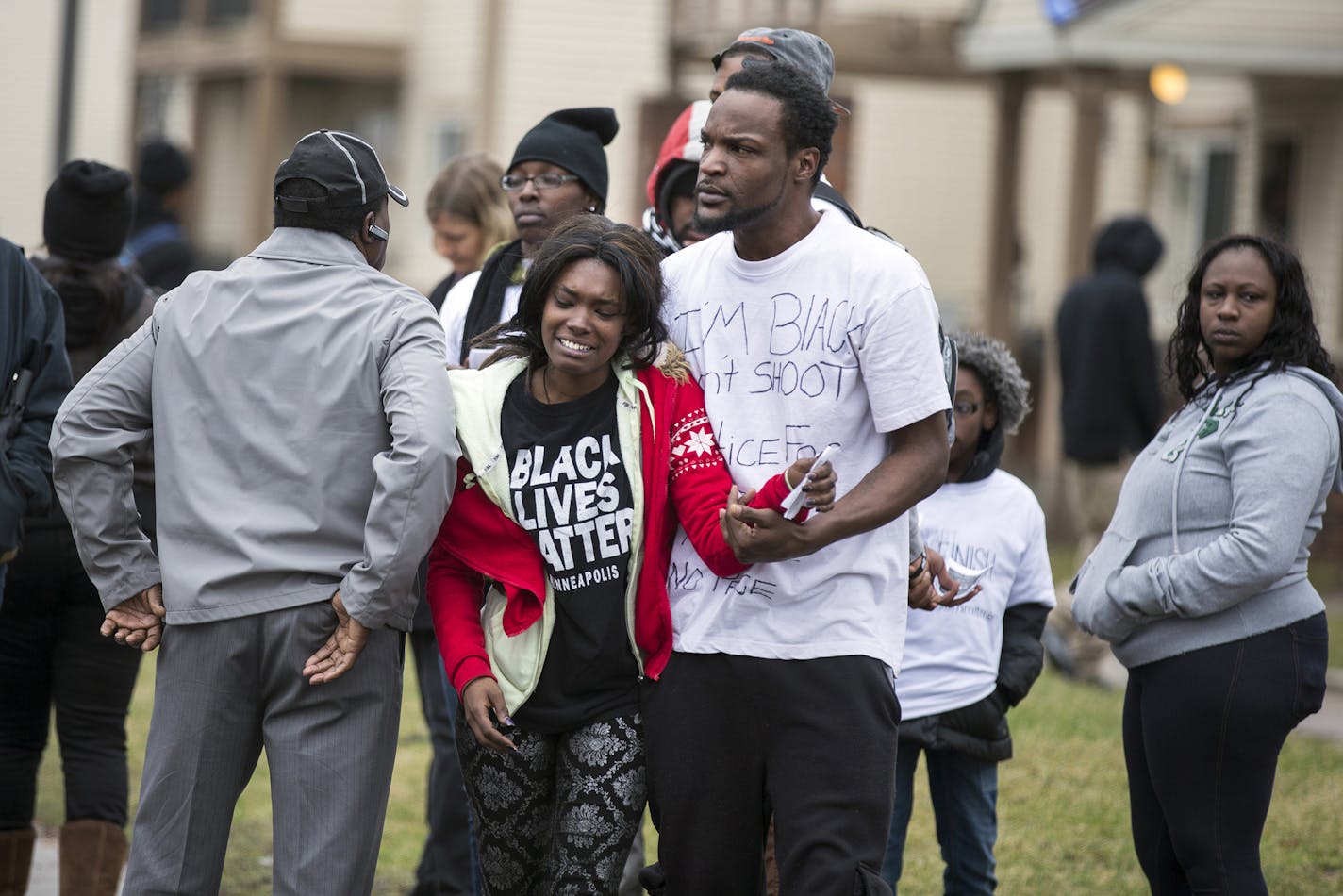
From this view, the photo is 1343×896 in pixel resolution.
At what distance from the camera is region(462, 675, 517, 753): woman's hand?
3.64 m

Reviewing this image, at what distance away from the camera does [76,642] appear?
4.73m

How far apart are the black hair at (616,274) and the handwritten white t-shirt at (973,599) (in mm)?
1194

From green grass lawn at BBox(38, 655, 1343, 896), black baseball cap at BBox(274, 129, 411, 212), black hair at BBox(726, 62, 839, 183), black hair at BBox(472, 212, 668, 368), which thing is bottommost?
green grass lawn at BBox(38, 655, 1343, 896)

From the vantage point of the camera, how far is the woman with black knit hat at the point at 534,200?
4.72m

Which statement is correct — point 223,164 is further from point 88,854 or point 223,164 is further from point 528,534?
point 528,534

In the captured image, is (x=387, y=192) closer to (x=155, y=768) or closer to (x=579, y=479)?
(x=579, y=479)

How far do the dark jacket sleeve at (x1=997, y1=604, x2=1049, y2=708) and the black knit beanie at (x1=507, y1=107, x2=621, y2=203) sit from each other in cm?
168

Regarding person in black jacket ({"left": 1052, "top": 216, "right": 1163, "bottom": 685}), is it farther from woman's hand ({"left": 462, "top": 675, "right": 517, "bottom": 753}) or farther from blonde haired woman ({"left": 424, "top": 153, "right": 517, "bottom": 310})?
woman's hand ({"left": 462, "top": 675, "right": 517, "bottom": 753})

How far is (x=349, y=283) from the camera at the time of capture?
3.64 metres

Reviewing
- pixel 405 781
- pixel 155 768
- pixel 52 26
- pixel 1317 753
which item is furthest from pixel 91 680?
pixel 52 26

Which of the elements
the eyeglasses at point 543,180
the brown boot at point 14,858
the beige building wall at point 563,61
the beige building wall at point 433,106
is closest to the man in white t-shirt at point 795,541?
the eyeglasses at point 543,180

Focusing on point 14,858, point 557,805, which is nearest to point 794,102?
point 557,805

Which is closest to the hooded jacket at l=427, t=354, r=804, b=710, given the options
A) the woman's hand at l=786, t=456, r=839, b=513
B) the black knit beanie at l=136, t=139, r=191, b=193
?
the woman's hand at l=786, t=456, r=839, b=513

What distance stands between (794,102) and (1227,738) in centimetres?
180
